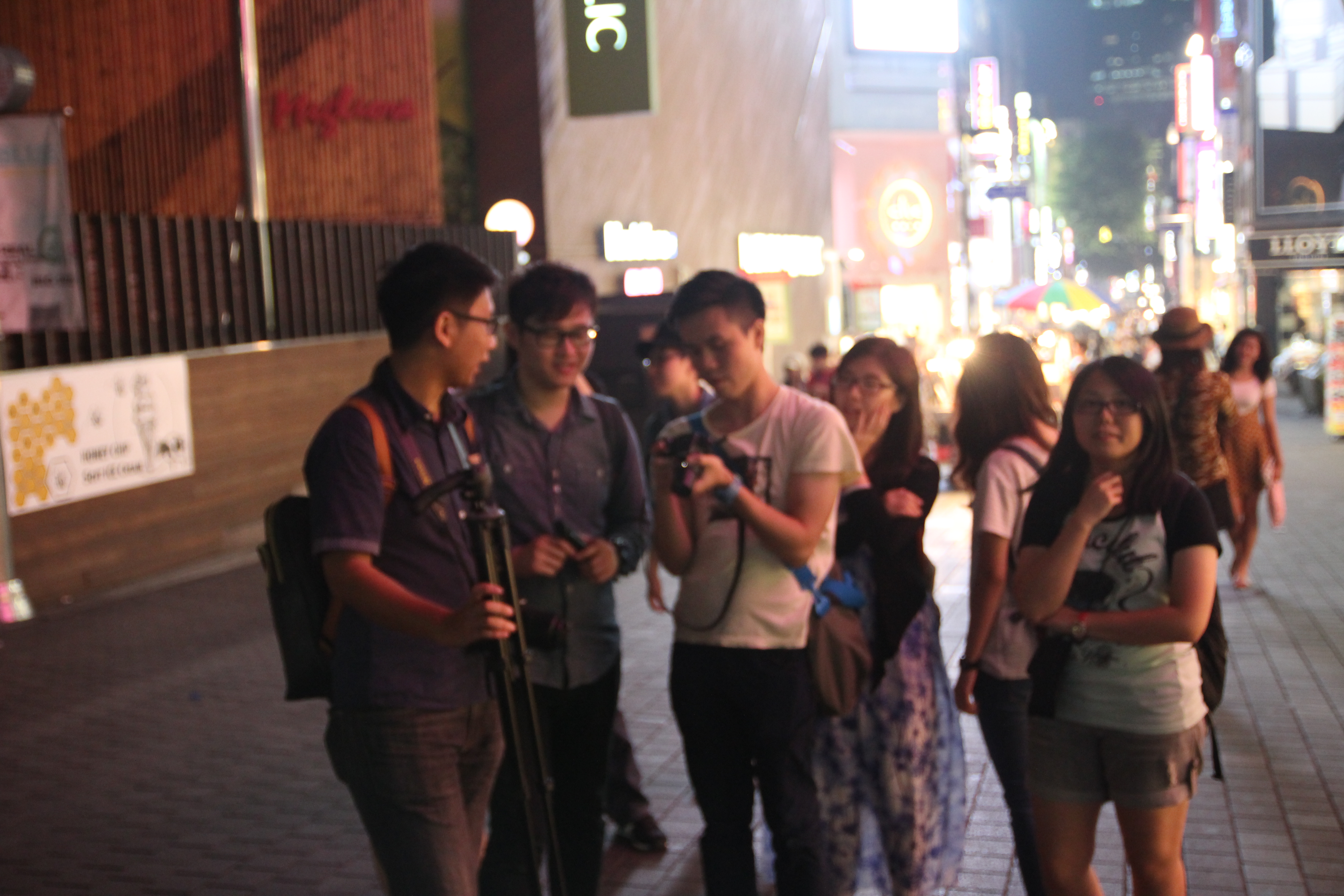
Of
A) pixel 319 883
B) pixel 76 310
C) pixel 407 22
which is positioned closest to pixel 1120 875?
pixel 319 883

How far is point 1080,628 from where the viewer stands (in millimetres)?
3303

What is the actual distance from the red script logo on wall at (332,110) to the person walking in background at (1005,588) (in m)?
12.2

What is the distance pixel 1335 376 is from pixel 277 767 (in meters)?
19.6

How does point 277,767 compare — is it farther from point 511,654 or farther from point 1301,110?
point 1301,110

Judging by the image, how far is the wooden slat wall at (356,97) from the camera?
579 inches

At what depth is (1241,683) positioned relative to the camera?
24.3 feet

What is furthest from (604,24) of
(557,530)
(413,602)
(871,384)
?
(413,602)

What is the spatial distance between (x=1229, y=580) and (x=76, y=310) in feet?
29.5

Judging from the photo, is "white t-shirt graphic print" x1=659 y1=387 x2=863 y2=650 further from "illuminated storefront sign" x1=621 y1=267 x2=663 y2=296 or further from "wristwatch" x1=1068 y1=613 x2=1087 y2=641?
"illuminated storefront sign" x1=621 y1=267 x2=663 y2=296

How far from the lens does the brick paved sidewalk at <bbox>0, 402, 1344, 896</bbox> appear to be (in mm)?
5027

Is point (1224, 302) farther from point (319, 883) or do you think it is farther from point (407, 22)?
point (319, 883)

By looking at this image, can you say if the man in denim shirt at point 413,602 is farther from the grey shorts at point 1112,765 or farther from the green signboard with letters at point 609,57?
the green signboard with letters at point 609,57

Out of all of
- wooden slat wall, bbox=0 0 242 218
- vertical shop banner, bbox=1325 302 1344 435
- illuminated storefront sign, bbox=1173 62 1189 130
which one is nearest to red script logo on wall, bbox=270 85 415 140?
wooden slat wall, bbox=0 0 242 218

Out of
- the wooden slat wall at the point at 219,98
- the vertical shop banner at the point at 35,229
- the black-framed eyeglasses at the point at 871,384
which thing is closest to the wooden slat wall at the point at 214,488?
the wooden slat wall at the point at 219,98
